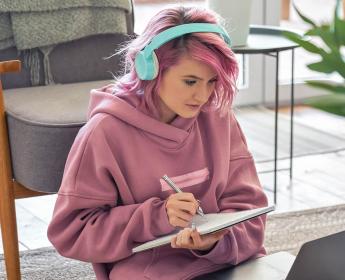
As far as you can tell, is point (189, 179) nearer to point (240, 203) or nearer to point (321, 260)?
point (240, 203)

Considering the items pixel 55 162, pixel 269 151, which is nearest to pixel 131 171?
pixel 55 162

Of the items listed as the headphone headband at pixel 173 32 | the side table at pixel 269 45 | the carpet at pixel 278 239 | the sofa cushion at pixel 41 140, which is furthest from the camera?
the side table at pixel 269 45

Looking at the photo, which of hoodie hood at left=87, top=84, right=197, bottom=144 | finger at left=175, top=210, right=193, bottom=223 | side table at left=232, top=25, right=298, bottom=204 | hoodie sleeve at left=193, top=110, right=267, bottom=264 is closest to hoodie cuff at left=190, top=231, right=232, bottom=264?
hoodie sleeve at left=193, top=110, right=267, bottom=264

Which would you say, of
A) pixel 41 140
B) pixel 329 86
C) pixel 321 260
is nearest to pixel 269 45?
pixel 41 140

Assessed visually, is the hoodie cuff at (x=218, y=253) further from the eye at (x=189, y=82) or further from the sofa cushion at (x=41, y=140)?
the sofa cushion at (x=41, y=140)

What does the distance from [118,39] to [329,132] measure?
126 centimetres

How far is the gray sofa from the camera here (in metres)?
1.81

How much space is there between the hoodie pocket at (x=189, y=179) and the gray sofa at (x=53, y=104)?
41cm

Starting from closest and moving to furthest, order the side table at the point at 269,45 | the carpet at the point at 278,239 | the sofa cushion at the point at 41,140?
the sofa cushion at the point at 41,140
the carpet at the point at 278,239
the side table at the point at 269,45

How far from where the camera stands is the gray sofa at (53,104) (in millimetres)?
1812

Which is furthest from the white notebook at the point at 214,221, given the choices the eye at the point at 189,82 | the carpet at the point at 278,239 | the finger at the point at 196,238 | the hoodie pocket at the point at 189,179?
the carpet at the point at 278,239

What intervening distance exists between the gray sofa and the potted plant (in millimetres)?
1024

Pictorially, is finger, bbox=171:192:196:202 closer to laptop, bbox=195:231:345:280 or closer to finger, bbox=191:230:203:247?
finger, bbox=191:230:203:247

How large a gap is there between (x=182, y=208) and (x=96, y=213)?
7.7 inches
